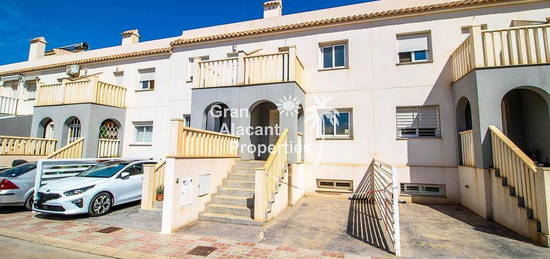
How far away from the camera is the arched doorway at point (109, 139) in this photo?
1337cm

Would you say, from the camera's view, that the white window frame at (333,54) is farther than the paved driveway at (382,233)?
Yes

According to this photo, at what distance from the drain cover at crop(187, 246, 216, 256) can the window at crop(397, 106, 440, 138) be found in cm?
808

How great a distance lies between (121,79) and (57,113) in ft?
12.1

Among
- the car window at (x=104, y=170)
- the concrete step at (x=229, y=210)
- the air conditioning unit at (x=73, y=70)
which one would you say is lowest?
the concrete step at (x=229, y=210)

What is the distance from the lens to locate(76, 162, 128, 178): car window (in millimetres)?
8242

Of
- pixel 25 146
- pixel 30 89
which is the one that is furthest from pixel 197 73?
pixel 30 89

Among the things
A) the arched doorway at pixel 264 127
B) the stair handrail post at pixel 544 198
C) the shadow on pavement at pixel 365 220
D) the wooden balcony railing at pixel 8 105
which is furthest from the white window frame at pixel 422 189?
the wooden balcony railing at pixel 8 105

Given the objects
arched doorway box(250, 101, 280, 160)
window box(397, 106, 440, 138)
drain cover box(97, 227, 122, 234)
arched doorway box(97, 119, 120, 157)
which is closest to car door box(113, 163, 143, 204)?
drain cover box(97, 227, 122, 234)

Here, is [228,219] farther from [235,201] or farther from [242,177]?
[242,177]

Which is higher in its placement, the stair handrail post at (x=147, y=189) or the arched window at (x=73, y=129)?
the arched window at (x=73, y=129)

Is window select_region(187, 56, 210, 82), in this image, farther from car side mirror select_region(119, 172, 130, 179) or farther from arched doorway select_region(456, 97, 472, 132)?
arched doorway select_region(456, 97, 472, 132)

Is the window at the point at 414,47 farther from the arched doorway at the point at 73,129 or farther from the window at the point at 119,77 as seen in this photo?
the arched doorway at the point at 73,129

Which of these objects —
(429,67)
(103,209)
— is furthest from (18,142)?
(429,67)

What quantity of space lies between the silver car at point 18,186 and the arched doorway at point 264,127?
305 inches
